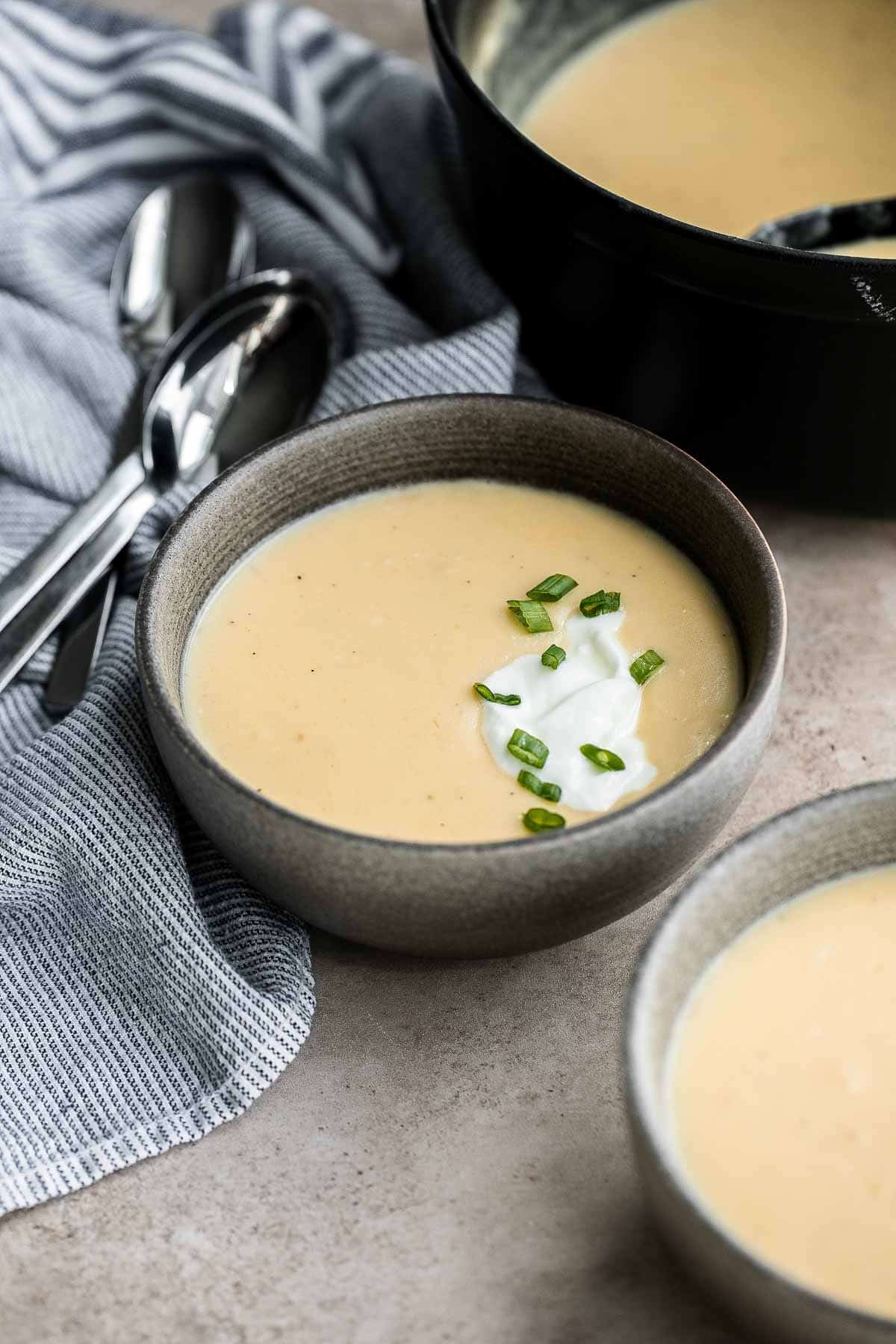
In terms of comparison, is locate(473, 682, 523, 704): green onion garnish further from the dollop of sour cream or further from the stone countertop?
the stone countertop

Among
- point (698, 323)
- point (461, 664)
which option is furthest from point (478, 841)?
point (698, 323)

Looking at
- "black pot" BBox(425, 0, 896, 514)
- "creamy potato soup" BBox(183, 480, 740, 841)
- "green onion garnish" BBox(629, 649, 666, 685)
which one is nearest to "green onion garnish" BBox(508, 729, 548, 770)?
"creamy potato soup" BBox(183, 480, 740, 841)

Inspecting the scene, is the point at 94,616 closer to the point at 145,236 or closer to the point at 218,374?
the point at 218,374

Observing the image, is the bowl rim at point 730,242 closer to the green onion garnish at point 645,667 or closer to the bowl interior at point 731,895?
the green onion garnish at point 645,667

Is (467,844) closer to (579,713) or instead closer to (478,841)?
(478,841)

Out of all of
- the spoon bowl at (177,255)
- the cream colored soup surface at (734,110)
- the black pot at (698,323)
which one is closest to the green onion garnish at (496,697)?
the black pot at (698,323)

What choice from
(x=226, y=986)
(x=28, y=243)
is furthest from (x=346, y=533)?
(x=28, y=243)
